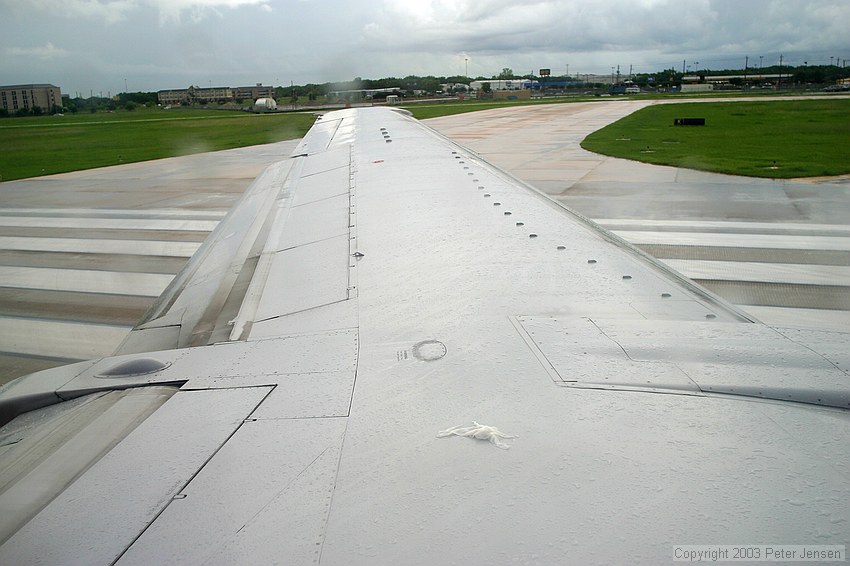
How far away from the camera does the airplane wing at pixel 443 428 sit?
126cm

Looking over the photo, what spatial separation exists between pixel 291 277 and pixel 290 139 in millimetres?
22504

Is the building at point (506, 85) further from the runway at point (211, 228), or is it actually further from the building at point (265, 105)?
the runway at point (211, 228)

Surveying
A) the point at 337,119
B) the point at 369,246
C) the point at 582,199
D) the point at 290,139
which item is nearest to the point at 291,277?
the point at 369,246

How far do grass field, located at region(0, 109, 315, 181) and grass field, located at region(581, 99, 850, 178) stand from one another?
13312mm

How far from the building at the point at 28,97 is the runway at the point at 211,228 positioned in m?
1.96

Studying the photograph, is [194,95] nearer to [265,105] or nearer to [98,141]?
[265,105]

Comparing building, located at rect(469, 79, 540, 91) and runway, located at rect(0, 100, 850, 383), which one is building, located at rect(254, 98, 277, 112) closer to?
runway, located at rect(0, 100, 850, 383)

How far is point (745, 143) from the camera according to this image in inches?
720

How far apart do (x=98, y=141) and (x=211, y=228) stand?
19.4 meters

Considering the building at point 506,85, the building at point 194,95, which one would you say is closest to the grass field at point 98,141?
the building at point 194,95

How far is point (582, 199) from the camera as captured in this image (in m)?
11.1

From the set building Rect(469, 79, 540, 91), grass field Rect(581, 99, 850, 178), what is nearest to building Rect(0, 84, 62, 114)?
grass field Rect(581, 99, 850, 178)

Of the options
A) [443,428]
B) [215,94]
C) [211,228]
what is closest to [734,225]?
[211,228]

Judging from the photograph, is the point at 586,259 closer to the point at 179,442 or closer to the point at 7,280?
the point at 179,442
